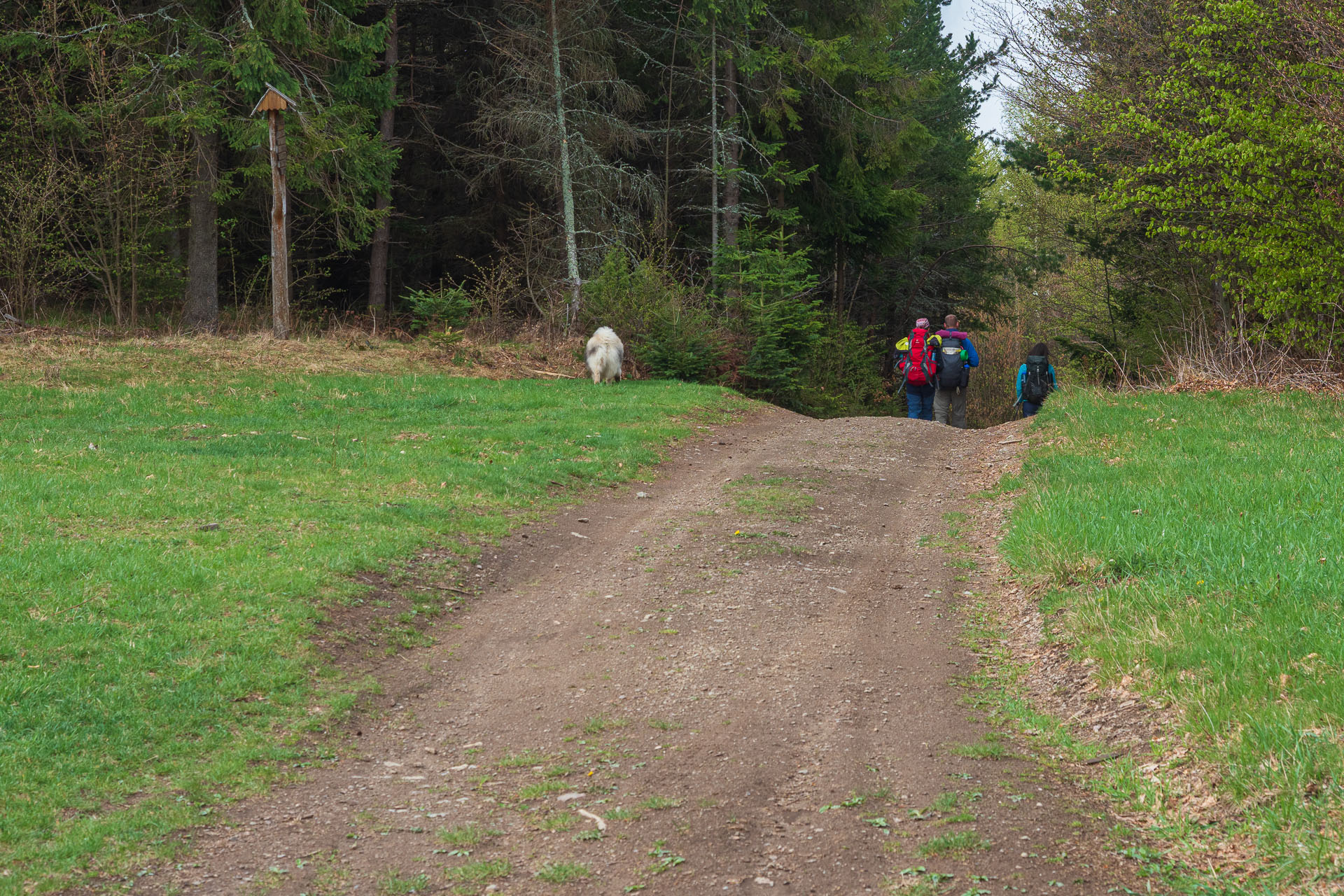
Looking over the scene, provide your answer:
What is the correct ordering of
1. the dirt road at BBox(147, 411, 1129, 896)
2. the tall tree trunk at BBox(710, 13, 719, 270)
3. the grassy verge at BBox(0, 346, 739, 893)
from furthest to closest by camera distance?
the tall tree trunk at BBox(710, 13, 719, 270)
the grassy verge at BBox(0, 346, 739, 893)
the dirt road at BBox(147, 411, 1129, 896)

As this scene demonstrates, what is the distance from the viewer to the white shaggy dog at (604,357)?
20.0 metres

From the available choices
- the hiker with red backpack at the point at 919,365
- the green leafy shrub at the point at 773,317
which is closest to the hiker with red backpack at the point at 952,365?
the hiker with red backpack at the point at 919,365

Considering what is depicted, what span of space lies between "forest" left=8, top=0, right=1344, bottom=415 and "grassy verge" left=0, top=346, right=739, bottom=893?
22.8 feet

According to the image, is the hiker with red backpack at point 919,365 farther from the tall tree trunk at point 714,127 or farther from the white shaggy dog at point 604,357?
the tall tree trunk at point 714,127

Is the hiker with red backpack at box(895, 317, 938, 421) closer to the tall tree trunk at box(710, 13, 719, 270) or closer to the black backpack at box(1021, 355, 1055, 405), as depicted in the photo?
the black backpack at box(1021, 355, 1055, 405)

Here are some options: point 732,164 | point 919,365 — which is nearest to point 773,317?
point 919,365

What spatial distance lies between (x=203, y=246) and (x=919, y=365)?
16.0 meters

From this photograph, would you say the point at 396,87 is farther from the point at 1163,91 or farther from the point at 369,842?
the point at 369,842

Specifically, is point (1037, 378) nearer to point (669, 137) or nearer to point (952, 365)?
point (952, 365)

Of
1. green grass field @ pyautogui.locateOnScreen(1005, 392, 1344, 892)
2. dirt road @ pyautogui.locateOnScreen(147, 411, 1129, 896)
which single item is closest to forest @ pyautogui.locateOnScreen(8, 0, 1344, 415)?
green grass field @ pyautogui.locateOnScreen(1005, 392, 1344, 892)

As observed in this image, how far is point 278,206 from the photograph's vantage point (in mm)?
20438

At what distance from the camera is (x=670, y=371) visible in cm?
2141

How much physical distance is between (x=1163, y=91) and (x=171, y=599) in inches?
616

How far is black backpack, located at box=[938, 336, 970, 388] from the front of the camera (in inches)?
685
